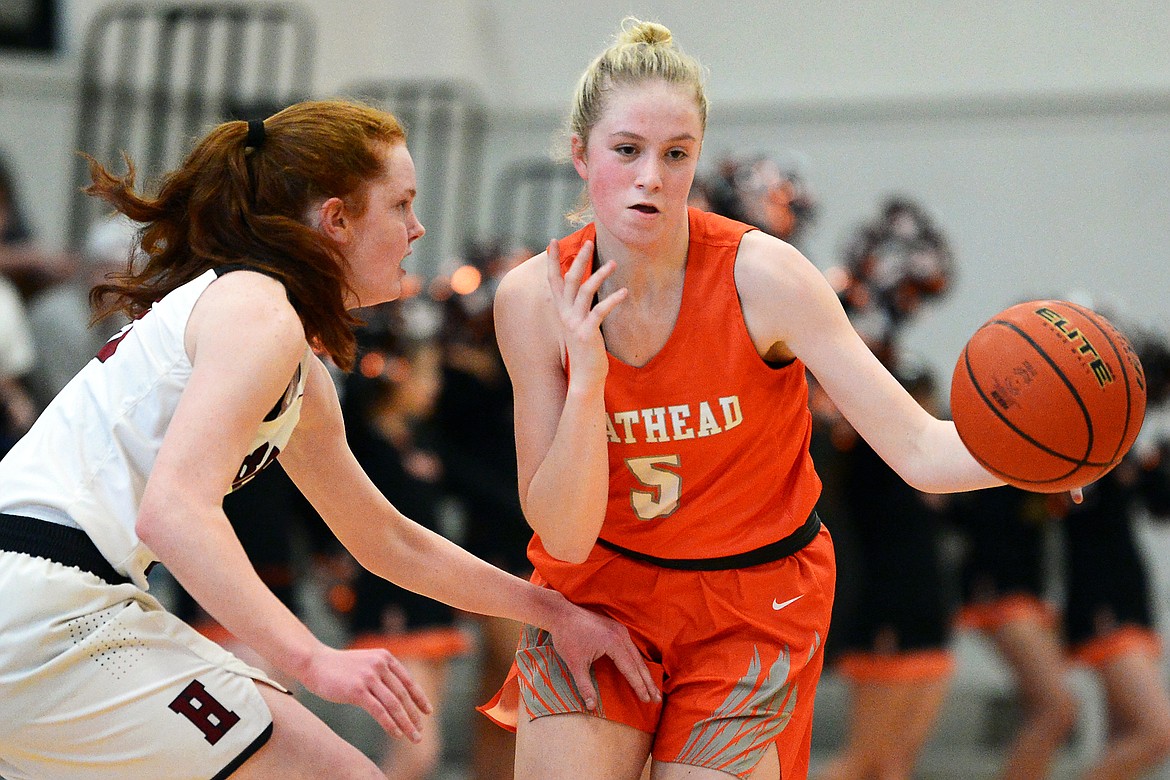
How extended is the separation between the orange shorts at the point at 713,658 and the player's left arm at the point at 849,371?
0.35 m

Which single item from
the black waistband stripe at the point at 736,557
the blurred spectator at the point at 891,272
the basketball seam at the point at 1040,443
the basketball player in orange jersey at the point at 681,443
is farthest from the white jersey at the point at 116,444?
the blurred spectator at the point at 891,272

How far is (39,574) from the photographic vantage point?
7.75 ft

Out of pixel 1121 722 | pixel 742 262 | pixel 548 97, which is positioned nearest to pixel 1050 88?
pixel 548 97

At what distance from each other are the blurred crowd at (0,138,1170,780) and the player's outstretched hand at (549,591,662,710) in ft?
9.52

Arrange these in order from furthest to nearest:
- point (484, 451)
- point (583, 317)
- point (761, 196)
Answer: point (484, 451) → point (761, 196) → point (583, 317)

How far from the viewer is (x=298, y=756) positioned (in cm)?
246

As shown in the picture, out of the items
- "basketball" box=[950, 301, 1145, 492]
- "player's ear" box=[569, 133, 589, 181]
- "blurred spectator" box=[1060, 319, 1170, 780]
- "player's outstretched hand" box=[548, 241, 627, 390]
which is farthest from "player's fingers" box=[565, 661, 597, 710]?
"blurred spectator" box=[1060, 319, 1170, 780]

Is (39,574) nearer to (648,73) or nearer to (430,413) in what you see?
(648,73)

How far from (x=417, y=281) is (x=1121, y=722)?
155 inches

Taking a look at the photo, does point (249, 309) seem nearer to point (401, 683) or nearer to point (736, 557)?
point (401, 683)

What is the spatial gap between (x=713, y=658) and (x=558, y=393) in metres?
0.62

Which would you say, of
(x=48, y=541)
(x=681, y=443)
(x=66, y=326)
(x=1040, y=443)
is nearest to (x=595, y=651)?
(x=681, y=443)

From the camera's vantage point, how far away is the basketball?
2.48 meters

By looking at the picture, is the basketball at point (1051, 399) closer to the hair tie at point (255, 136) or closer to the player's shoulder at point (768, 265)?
the player's shoulder at point (768, 265)
